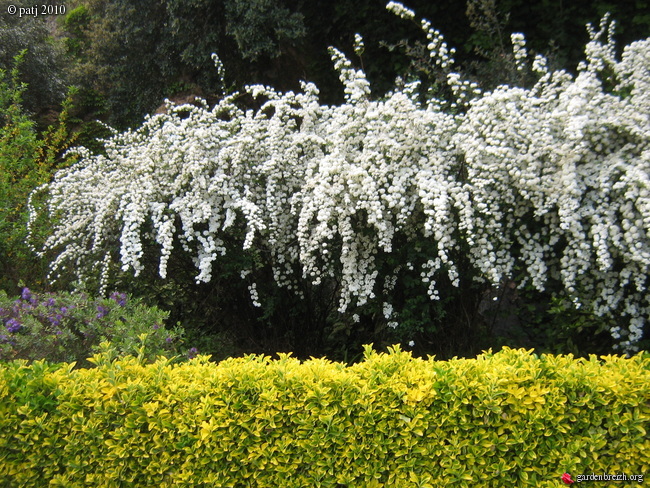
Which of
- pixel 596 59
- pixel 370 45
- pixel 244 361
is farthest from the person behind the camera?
pixel 370 45

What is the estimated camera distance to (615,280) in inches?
136

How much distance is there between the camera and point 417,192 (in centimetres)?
371

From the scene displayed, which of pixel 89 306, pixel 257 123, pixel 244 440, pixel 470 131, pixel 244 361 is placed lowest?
pixel 244 440

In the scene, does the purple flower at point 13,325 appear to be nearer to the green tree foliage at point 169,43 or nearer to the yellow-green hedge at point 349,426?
the yellow-green hedge at point 349,426

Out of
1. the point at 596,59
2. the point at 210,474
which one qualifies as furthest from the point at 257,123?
the point at 210,474

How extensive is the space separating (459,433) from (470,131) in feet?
6.69

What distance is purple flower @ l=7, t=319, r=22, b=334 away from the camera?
3.57 meters

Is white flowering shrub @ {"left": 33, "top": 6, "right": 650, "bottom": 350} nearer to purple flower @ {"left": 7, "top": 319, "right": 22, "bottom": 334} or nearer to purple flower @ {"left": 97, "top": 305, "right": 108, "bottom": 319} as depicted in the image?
purple flower @ {"left": 97, "top": 305, "right": 108, "bottom": 319}

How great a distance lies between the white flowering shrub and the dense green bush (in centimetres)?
41

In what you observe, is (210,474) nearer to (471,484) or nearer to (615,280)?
(471,484)

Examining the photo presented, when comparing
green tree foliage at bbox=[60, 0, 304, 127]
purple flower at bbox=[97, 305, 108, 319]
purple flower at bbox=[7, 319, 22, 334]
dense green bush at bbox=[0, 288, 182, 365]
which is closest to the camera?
dense green bush at bbox=[0, 288, 182, 365]

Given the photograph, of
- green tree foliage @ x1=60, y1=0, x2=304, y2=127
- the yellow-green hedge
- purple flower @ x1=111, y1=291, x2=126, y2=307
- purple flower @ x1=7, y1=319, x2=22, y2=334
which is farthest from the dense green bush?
green tree foliage @ x1=60, y1=0, x2=304, y2=127

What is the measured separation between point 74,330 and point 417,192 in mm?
2516

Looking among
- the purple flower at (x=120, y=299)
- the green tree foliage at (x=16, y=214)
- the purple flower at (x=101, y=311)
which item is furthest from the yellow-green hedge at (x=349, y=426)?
the green tree foliage at (x=16, y=214)
